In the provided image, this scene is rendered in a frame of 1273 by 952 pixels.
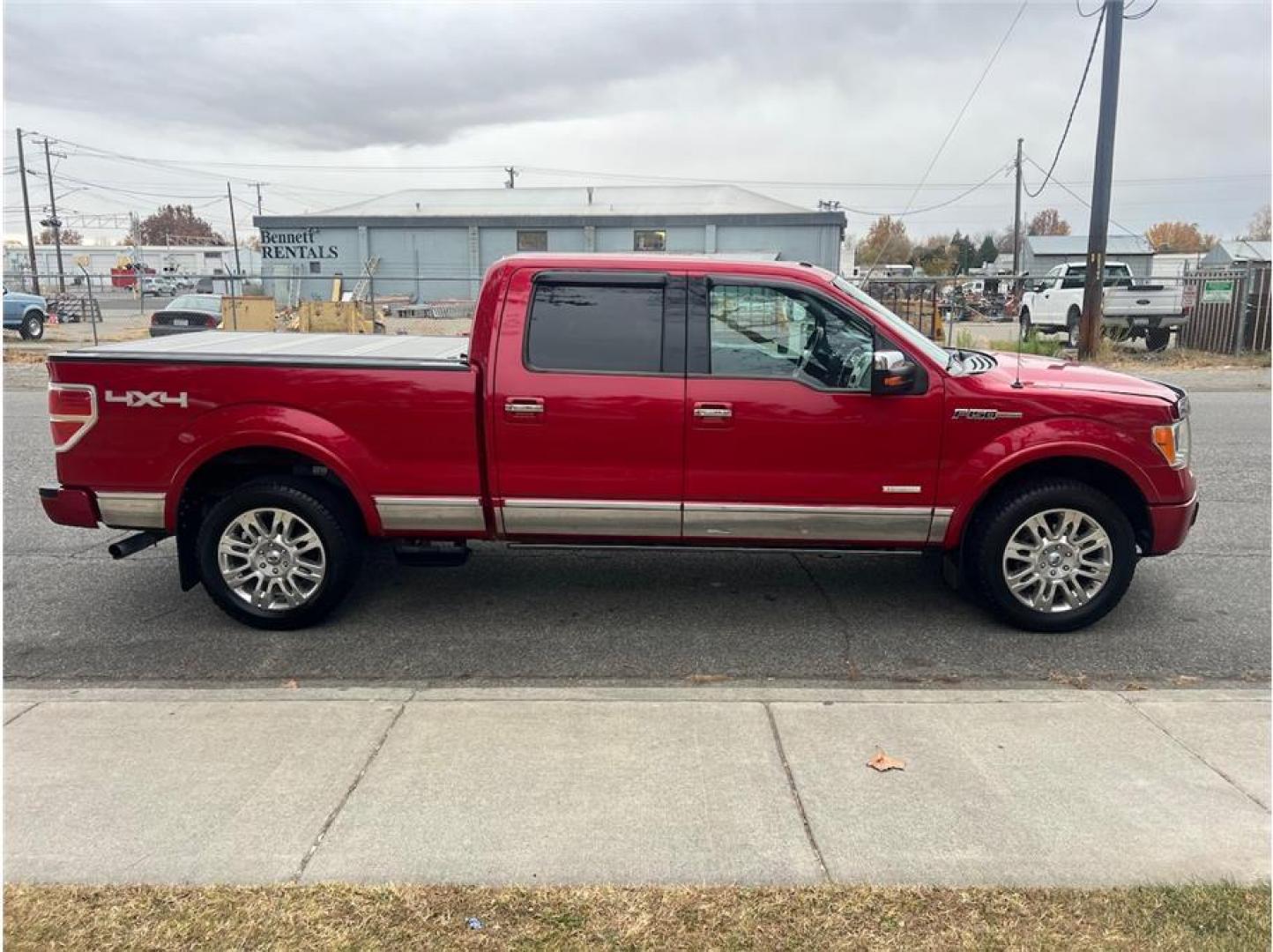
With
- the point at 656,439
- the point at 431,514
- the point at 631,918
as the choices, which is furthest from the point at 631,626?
the point at 631,918

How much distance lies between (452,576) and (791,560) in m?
2.22

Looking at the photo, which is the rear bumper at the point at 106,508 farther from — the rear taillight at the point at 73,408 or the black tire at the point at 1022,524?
the black tire at the point at 1022,524

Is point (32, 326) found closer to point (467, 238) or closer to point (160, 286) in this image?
point (467, 238)

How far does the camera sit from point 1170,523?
492 centimetres

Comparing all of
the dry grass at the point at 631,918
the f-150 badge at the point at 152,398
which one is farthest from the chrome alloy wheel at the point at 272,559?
the dry grass at the point at 631,918

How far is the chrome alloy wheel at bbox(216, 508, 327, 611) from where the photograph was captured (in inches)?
197

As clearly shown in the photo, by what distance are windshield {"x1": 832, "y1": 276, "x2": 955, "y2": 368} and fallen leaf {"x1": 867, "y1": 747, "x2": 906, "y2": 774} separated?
213 cm

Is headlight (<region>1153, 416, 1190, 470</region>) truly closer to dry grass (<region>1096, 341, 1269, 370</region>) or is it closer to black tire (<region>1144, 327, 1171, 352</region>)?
dry grass (<region>1096, 341, 1269, 370</region>)

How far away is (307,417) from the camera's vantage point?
16.0 feet

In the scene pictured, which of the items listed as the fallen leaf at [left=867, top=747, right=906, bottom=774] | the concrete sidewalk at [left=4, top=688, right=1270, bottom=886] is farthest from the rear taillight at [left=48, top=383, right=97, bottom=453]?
the fallen leaf at [left=867, top=747, right=906, bottom=774]

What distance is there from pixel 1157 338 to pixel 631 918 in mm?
23278

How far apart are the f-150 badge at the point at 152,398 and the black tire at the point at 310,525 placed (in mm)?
529

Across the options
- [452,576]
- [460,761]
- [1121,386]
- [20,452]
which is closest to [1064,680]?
[1121,386]

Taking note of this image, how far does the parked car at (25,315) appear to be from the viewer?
24.5m
